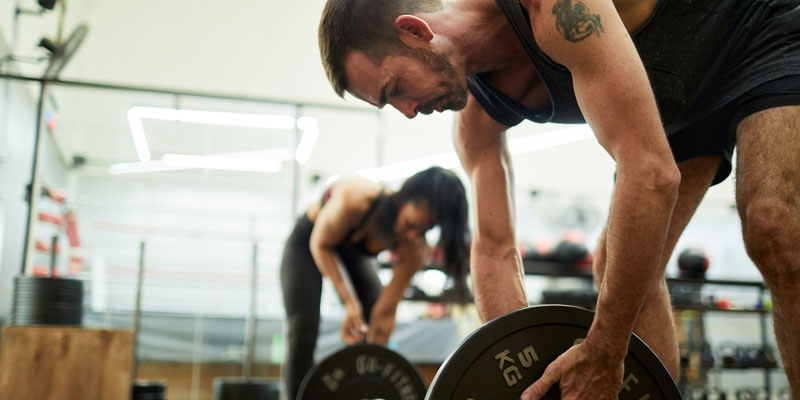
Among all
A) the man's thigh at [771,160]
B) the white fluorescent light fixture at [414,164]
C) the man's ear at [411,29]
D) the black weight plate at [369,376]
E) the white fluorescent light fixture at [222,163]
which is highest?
the white fluorescent light fixture at [414,164]

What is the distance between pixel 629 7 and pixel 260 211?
734cm

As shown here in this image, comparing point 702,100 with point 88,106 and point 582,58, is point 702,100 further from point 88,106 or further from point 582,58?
point 88,106

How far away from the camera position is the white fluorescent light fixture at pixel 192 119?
5.08 meters

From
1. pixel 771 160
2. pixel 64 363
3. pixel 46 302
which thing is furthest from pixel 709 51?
pixel 46 302

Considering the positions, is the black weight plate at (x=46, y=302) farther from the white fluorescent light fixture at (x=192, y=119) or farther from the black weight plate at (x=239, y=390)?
the white fluorescent light fixture at (x=192, y=119)

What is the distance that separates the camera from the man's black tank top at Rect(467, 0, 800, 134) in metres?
1.09

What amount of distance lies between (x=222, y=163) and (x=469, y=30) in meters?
5.58

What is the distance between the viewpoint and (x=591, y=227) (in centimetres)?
856

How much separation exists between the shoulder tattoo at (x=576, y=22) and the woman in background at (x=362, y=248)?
→ 1468mm

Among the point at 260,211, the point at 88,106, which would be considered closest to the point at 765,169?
the point at 88,106

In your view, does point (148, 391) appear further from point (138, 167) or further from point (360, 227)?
point (138, 167)

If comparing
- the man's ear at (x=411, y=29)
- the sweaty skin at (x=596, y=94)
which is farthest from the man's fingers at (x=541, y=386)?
the man's ear at (x=411, y=29)

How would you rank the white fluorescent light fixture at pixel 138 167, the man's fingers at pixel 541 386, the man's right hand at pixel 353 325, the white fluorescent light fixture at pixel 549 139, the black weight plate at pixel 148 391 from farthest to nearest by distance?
the white fluorescent light fixture at pixel 549 139 < the white fluorescent light fixture at pixel 138 167 < the black weight plate at pixel 148 391 < the man's right hand at pixel 353 325 < the man's fingers at pixel 541 386

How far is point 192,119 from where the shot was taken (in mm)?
5203
